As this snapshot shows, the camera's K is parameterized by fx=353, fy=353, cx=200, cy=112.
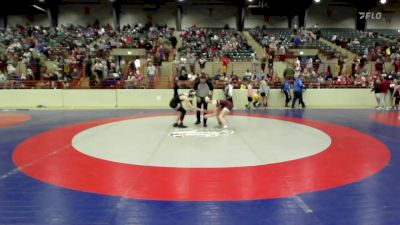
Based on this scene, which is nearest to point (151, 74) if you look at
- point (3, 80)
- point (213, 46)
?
point (3, 80)

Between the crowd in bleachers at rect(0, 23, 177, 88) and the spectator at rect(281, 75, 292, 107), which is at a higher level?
the crowd in bleachers at rect(0, 23, 177, 88)

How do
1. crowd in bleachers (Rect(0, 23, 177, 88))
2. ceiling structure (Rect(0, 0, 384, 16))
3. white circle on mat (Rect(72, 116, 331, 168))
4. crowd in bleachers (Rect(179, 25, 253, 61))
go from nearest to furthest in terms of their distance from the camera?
white circle on mat (Rect(72, 116, 331, 168)), crowd in bleachers (Rect(0, 23, 177, 88)), crowd in bleachers (Rect(179, 25, 253, 61)), ceiling structure (Rect(0, 0, 384, 16))

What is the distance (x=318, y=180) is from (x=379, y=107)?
44.3 feet

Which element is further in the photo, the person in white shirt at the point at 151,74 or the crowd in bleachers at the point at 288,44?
the crowd in bleachers at the point at 288,44

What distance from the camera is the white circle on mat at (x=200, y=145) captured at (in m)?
6.90

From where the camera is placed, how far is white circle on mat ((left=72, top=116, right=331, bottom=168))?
6.90 m

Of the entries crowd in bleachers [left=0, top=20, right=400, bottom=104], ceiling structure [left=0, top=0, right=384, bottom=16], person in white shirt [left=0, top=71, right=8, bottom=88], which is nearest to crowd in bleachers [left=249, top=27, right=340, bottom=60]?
crowd in bleachers [left=0, top=20, right=400, bottom=104]

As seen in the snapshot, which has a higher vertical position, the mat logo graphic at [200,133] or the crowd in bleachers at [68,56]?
the crowd in bleachers at [68,56]

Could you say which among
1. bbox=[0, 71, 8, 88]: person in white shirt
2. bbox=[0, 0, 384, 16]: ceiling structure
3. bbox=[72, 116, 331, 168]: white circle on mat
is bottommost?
bbox=[72, 116, 331, 168]: white circle on mat

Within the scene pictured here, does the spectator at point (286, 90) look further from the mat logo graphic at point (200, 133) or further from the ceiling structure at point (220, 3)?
the ceiling structure at point (220, 3)

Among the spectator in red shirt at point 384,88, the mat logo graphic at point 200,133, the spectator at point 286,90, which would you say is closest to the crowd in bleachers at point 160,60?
the spectator in red shirt at point 384,88

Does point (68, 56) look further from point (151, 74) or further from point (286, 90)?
point (286, 90)

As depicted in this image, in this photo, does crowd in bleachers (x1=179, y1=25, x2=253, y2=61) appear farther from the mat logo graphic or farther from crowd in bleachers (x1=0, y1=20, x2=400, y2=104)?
the mat logo graphic

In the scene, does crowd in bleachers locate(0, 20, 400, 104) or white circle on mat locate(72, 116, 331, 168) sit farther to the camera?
crowd in bleachers locate(0, 20, 400, 104)
